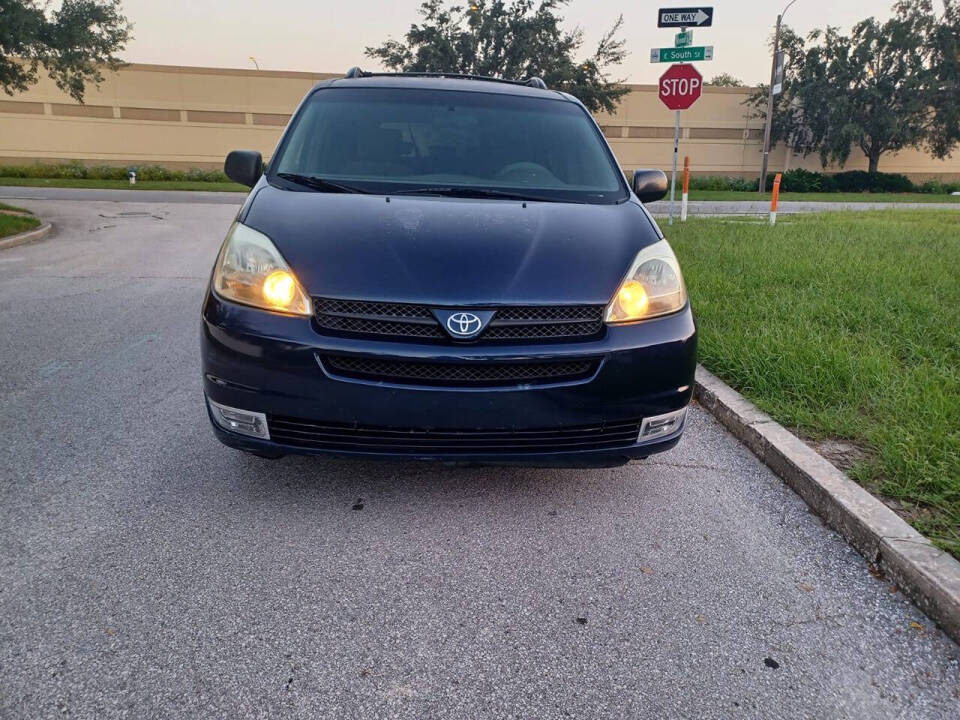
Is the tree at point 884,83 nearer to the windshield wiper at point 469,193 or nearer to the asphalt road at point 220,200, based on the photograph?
the asphalt road at point 220,200

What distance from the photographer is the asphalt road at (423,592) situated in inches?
75.9

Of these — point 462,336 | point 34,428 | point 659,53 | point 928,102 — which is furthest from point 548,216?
point 928,102

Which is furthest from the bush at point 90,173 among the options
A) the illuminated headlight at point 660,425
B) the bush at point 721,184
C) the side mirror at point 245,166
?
the illuminated headlight at point 660,425

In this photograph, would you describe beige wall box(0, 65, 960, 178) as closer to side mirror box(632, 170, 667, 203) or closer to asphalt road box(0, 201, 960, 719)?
side mirror box(632, 170, 667, 203)

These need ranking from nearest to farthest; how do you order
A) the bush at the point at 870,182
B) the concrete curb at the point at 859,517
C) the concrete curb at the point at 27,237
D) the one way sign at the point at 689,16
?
the concrete curb at the point at 859,517, the concrete curb at the point at 27,237, the one way sign at the point at 689,16, the bush at the point at 870,182

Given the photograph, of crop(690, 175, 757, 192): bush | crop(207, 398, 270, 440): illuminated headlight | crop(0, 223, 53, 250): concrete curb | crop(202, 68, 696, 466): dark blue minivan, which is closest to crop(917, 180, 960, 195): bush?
crop(690, 175, 757, 192): bush

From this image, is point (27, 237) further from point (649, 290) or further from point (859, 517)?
point (859, 517)

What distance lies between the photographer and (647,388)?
8.93 ft

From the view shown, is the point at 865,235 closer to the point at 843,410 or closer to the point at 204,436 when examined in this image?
the point at 843,410

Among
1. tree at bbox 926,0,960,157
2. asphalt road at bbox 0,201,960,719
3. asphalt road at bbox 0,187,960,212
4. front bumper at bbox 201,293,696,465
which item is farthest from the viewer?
tree at bbox 926,0,960,157

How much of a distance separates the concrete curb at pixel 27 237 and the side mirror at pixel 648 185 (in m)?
10.3

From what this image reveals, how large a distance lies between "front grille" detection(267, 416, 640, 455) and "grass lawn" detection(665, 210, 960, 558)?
1386mm

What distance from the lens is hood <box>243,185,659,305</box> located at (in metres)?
2.62

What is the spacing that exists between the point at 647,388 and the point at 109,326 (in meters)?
4.92
